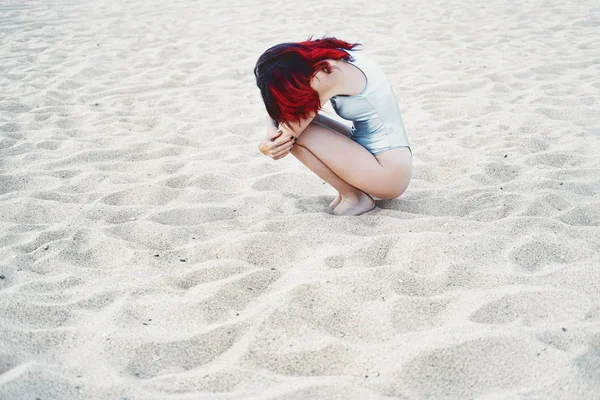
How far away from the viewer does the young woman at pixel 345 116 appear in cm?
275

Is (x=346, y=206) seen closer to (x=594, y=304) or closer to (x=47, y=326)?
(x=594, y=304)

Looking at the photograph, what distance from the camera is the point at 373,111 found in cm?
296

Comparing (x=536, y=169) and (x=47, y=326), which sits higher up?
(x=47, y=326)

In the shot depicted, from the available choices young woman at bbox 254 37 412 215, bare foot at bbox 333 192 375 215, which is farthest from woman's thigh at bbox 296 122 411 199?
bare foot at bbox 333 192 375 215

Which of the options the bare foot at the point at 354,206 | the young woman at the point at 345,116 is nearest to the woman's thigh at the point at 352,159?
the young woman at the point at 345,116

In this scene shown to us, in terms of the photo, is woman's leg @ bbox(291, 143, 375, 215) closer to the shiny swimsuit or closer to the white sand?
the white sand

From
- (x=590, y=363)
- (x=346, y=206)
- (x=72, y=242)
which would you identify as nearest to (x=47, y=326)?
(x=72, y=242)

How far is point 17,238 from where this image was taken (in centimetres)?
288

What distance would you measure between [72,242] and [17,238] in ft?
0.88

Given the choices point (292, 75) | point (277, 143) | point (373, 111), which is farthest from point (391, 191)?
point (292, 75)

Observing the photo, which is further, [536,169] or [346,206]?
[536,169]

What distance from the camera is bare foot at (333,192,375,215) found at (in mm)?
3081

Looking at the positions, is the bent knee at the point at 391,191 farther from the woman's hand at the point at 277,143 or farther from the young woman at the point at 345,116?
the woman's hand at the point at 277,143

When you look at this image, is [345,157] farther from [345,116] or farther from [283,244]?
[283,244]
